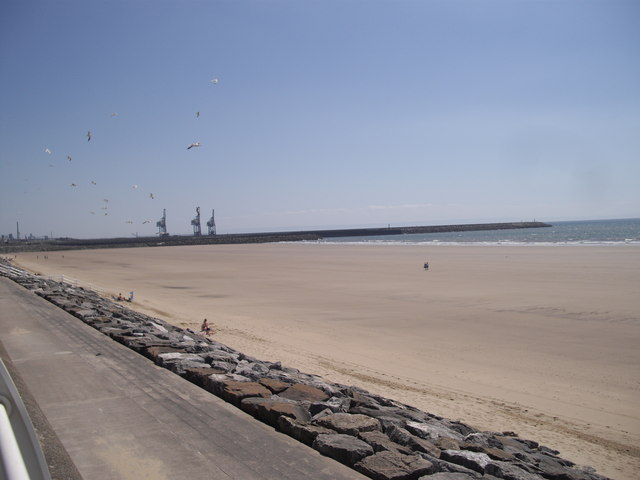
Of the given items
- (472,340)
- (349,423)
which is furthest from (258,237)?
Result: (349,423)

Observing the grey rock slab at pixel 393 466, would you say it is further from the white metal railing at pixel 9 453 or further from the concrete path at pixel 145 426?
the white metal railing at pixel 9 453

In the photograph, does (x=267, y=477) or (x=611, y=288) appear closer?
(x=267, y=477)

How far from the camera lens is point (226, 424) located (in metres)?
4.05

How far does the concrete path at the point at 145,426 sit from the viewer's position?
329 cm

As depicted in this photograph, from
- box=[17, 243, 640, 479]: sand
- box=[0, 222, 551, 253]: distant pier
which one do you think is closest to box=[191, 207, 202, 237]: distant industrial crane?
box=[0, 222, 551, 253]: distant pier

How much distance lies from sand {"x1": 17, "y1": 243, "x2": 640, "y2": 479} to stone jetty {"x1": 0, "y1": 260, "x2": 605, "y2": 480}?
129 cm

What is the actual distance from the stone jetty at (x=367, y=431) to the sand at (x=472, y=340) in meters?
1.29

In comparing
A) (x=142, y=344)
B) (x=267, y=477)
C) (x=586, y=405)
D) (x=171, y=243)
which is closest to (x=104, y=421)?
(x=267, y=477)

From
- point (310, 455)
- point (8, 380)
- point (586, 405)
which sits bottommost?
point (586, 405)

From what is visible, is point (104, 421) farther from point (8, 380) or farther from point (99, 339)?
point (99, 339)

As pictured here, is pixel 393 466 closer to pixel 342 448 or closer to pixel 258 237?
pixel 342 448

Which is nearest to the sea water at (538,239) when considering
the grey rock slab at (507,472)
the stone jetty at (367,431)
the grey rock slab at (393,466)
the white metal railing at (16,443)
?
the stone jetty at (367,431)

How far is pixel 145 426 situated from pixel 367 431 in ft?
6.09

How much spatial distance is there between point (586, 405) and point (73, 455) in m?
7.03
